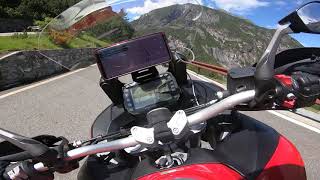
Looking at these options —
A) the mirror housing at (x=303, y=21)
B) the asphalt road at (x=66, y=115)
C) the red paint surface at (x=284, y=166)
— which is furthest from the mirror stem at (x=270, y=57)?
the asphalt road at (x=66, y=115)

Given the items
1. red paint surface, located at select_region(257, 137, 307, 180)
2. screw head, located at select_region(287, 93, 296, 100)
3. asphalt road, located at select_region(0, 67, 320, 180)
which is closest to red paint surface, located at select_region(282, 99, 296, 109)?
screw head, located at select_region(287, 93, 296, 100)

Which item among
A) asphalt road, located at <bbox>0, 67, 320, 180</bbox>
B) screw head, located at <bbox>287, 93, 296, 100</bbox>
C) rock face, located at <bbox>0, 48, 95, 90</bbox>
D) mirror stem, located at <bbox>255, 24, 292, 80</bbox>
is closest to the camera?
mirror stem, located at <bbox>255, 24, 292, 80</bbox>

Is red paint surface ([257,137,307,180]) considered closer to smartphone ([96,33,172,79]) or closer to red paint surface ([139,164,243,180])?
red paint surface ([139,164,243,180])

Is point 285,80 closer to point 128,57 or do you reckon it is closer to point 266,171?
point 266,171

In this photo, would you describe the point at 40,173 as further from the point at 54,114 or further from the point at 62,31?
the point at 54,114

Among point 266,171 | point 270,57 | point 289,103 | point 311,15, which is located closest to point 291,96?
point 289,103

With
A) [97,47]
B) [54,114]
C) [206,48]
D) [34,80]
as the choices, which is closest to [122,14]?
[97,47]
